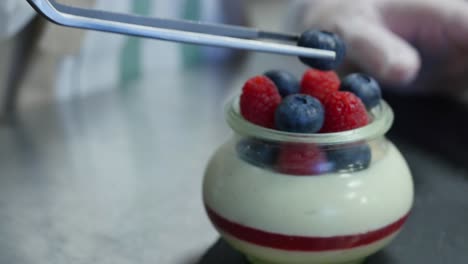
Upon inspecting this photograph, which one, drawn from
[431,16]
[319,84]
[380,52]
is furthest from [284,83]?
[431,16]

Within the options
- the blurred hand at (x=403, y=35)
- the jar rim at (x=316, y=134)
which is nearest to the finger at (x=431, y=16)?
the blurred hand at (x=403, y=35)

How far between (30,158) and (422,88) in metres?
0.41

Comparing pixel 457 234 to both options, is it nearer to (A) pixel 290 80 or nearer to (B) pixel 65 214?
(A) pixel 290 80

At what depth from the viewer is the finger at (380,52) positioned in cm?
56

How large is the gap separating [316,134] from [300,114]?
0.07ft

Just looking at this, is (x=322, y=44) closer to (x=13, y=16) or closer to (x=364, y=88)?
(x=364, y=88)

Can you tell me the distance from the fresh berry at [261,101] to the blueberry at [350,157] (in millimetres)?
42

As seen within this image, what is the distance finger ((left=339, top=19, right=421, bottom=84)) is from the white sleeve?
11.4 inches

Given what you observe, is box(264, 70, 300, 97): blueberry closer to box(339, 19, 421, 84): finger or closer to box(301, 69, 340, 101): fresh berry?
box(301, 69, 340, 101): fresh berry

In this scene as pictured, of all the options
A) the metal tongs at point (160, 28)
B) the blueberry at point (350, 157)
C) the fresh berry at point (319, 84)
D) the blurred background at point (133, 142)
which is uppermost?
the metal tongs at point (160, 28)

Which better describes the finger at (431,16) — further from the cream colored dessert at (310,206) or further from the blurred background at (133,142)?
the cream colored dessert at (310,206)

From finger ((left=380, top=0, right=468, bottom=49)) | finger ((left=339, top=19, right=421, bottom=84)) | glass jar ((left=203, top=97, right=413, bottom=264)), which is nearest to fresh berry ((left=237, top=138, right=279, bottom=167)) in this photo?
glass jar ((left=203, top=97, right=413, bottom=264))

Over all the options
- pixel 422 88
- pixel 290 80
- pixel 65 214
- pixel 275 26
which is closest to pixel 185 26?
pixel 290 80

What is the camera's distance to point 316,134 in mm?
414
